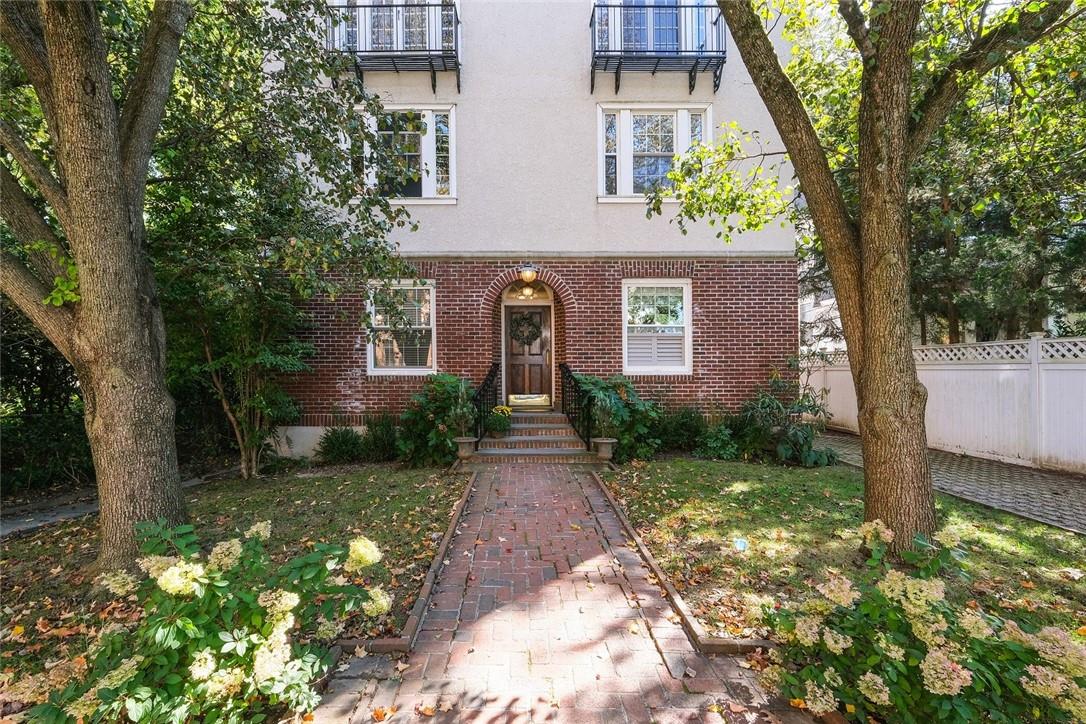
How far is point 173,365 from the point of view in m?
6.97

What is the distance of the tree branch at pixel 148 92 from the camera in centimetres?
398

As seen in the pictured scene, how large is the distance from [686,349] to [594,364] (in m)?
1.77

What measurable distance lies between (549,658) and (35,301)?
458cm

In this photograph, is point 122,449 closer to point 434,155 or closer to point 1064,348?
point 434,155

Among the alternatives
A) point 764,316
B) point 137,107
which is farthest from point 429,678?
point 764,316

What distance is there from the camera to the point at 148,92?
4035mm

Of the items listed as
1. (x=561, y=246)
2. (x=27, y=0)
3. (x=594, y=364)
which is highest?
(x=27, y=0)

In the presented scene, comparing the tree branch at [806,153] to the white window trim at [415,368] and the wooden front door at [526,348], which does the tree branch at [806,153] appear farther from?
the wooden front door at [526,348]

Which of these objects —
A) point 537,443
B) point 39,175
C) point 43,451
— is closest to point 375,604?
point 39,175

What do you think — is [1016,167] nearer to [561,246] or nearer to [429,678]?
[561,246]

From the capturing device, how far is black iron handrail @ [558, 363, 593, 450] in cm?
726

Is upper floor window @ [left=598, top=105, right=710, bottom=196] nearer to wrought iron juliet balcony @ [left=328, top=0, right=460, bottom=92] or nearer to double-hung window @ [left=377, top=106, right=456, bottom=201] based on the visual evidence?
double-hung window @ [left=377, top=106, right=456, bottom=201]

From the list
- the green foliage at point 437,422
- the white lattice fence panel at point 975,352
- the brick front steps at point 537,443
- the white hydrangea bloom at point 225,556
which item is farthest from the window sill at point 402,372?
the white lattice fence panel at point 975,352

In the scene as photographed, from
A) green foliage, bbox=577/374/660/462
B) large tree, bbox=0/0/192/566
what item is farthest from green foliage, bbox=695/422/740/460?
large tree, bbox=0/0/192/566
